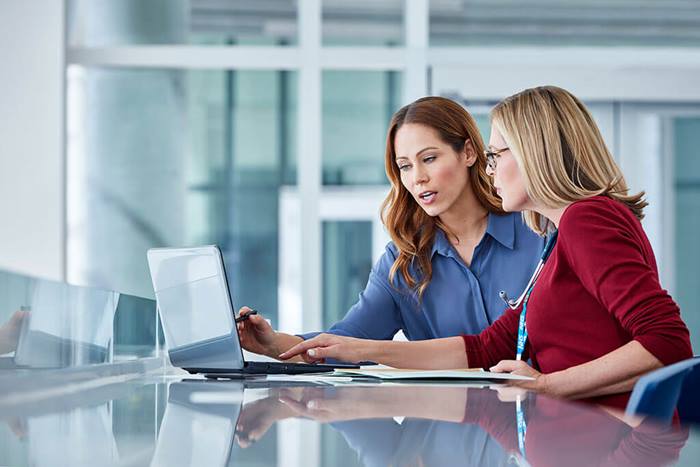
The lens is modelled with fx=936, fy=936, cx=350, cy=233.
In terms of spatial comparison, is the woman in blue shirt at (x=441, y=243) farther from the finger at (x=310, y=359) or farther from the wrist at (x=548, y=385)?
the wrist at (x=548, y=385)

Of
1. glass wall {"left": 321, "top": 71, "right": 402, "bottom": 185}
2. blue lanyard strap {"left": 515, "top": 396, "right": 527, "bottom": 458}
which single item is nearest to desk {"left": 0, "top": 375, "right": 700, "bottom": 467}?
blue lanyard strap {"left": 515, "top": 396, "right": 527, "bottom": 458}

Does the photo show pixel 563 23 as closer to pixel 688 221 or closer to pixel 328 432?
pixel 688 221

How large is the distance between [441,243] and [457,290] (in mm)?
137

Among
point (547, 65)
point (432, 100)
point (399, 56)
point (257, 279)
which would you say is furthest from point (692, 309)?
point (432, 100)

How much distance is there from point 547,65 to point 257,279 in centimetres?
208

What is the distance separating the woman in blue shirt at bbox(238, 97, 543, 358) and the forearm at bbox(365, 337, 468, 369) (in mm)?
429

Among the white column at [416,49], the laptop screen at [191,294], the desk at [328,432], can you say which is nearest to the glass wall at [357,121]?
the white column at [416,49]

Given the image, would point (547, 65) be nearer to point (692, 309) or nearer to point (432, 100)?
point (692, 309)

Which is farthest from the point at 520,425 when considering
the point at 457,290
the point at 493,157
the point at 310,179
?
the point at 310,179

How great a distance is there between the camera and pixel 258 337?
6.68 ft

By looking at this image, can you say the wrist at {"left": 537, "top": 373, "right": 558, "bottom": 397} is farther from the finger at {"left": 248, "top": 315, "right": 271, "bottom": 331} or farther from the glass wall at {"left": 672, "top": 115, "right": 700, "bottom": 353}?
the glass wall at {"left": 672, "top": 115, "right": 700, "bottom": 353}

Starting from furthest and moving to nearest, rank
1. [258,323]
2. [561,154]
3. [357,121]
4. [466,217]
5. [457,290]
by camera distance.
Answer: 1. [357,121]
2. [466,217]
3. [457,290]
4. [258,323]
5. [561,154]

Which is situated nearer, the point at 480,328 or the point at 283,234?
the point at 480,328

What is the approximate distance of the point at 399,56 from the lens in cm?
520
